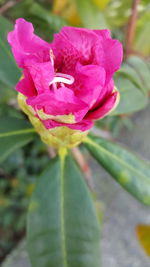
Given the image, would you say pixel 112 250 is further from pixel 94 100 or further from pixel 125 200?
pixel 94 100

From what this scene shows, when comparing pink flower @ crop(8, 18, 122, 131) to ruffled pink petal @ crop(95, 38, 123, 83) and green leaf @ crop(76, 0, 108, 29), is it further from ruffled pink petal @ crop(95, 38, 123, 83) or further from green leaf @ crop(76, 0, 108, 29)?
green leaf @ crop(76, 0, 108, 29)

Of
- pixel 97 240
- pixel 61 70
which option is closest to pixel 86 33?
pixel 61 70

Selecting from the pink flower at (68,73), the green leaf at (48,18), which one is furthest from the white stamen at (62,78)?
the green leaf at (48,18)

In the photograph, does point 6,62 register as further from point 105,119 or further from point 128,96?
point 105,119

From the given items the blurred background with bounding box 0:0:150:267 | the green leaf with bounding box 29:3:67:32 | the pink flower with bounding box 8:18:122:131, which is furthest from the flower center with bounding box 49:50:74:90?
the green leaf with bounding box 29:3:67:32

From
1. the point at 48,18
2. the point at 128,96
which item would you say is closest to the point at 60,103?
the point at 128,96

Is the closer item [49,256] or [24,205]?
[49,256]
